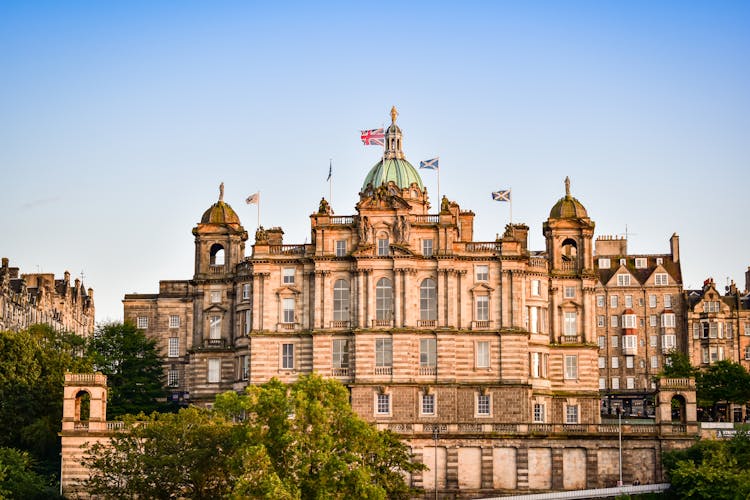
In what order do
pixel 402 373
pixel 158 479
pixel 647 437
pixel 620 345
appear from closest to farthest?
1. pixel 158 479
2. pixel 647 437
3. pixel 402 373
4. pixel 620 345

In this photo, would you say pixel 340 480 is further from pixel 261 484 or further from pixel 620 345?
pixel 620 345

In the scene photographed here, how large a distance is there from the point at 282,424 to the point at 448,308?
86.1ft

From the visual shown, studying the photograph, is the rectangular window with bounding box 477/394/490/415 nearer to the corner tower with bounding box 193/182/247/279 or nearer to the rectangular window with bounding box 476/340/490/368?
the rectangular window with bounding box 476/340/490/368

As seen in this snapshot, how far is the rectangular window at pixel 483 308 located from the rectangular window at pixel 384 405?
30.9ft

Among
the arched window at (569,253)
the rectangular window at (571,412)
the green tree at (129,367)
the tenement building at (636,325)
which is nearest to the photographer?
the rectangular window at (571,412)

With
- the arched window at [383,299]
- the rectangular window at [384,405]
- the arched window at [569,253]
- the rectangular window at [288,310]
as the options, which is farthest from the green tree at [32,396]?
the arched window at [569,253]

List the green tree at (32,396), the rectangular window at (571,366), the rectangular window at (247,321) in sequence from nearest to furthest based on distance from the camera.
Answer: the green tree at (32,396) < the rectangular window at (247,321) < the rectangular window at (571,366)

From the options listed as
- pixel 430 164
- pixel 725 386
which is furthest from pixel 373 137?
pixel 725 386

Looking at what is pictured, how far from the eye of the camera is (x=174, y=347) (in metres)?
136

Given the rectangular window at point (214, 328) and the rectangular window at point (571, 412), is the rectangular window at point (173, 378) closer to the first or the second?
the rectangular window at point (214, 328)

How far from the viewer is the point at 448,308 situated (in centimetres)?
11212

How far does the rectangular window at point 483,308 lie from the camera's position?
370ft

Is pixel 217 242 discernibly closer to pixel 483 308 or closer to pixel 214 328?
pixel 214 328

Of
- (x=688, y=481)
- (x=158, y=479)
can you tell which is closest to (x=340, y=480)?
(x=158, y=479)
